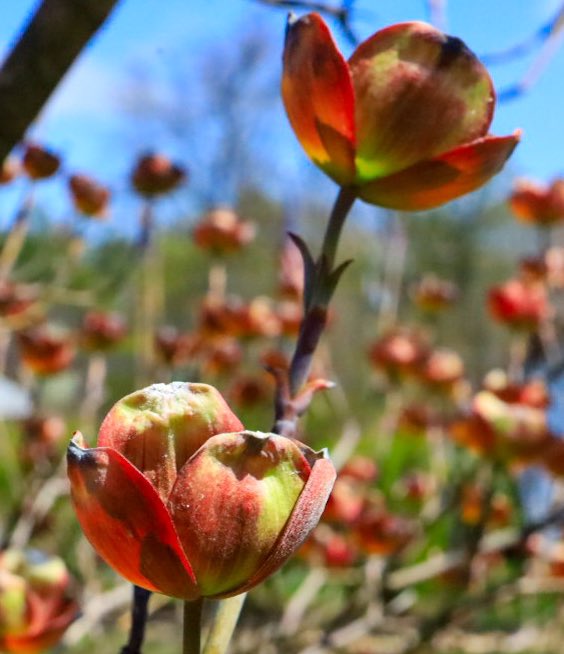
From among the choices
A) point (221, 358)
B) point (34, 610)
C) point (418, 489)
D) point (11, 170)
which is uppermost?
point (11, 170)

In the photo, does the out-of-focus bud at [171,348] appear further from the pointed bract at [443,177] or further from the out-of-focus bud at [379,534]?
the pointed bract at [443,177]

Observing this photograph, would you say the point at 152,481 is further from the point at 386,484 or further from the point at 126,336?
the point at 386,484

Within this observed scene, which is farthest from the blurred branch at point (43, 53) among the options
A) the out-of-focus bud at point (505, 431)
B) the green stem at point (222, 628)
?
the out-of-focus bud at point (505, 431)

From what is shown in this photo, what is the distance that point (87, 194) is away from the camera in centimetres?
91

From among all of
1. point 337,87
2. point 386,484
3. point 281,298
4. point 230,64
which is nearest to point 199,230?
point 281,298

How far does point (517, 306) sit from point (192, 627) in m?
0.92

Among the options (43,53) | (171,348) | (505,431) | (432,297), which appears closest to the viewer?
(43,53)

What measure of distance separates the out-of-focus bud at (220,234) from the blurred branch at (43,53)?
752 mm

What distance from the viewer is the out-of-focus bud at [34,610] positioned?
13.5 inches

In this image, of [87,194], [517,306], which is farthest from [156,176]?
[517,306]

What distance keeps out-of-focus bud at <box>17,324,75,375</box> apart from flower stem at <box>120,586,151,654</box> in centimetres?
82

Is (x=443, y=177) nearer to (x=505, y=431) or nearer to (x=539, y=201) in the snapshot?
(x=505, y=431)

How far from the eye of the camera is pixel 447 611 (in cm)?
85

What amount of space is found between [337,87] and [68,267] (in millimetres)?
781
